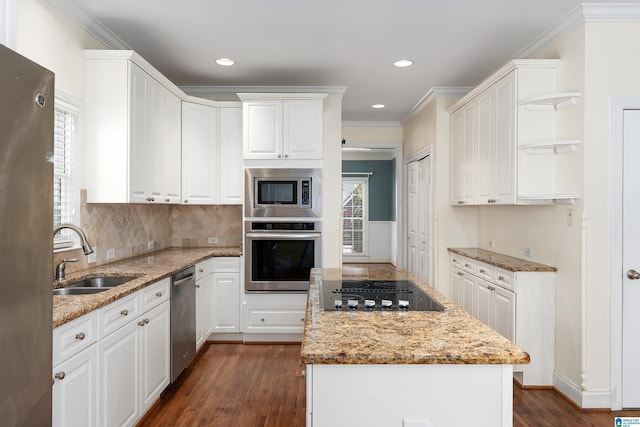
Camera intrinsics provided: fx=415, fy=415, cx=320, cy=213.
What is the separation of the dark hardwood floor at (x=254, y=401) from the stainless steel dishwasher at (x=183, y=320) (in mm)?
186

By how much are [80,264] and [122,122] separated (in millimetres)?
1033

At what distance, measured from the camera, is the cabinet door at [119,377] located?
2033 millimetres

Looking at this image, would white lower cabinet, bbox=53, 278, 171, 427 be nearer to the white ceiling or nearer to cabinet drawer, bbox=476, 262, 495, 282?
the white ceiling

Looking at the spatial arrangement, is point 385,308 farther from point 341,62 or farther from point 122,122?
point 341,62

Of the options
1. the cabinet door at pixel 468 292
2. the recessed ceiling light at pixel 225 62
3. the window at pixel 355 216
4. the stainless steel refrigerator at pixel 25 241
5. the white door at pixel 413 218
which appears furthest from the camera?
the window at pixel 355 216

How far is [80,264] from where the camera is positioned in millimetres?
2871

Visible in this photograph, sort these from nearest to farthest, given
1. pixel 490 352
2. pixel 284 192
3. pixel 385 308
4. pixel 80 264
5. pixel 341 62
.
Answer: pixel 490 352, pixel 385 308, pixel 80 264, pixel 341 62, pixel 284 192

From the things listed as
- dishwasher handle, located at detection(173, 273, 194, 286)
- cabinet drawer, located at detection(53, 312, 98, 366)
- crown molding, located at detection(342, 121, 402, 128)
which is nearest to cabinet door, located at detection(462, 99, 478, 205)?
crown molding, located at detection(342, 121, 402, 128)

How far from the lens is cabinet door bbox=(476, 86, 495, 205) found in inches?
142

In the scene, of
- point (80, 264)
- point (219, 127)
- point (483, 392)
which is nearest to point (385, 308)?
point (483, 392)

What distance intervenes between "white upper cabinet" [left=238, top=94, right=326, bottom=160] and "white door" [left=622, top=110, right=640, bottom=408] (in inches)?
96.8

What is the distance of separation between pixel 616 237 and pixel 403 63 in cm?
226

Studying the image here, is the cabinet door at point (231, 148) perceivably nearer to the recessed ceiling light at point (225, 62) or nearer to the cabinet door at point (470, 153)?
the recessed ceiling light at point (225, 62)

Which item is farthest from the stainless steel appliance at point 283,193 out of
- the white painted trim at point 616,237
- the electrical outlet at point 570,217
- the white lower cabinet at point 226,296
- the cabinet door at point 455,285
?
the white painted trim at point 616,237
